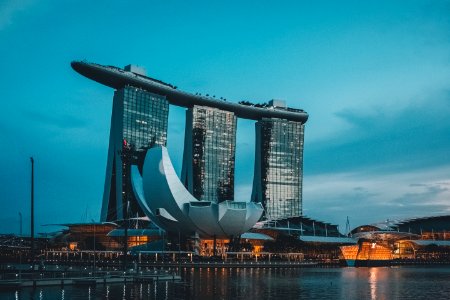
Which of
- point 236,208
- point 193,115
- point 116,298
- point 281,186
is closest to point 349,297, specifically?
point 116,298

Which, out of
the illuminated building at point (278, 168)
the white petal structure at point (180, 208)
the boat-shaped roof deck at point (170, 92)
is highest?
the boat-shaped roof deck at point (170, 92)

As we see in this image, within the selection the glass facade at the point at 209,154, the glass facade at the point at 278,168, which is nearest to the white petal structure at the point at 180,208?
the glass facade at the point at 209,154

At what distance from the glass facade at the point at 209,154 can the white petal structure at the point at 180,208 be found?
48992mm

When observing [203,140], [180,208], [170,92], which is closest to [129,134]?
[170,92]

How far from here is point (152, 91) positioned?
136 meters

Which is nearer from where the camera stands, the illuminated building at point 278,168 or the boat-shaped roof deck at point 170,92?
the boat-shaped roof deck at point 170,92

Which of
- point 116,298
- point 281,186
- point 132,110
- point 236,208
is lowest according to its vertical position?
point 116,298

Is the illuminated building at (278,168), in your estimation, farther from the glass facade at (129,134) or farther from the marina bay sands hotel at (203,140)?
the glass facade at (129,134)

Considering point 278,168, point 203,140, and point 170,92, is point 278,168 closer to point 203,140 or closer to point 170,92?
point 203,140

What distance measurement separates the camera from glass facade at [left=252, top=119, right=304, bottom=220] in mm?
161125

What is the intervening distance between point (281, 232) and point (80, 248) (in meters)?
41.5

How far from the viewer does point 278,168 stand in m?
163

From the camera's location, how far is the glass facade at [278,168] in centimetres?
16112

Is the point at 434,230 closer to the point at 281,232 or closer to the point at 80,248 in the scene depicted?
the point at 281,232
